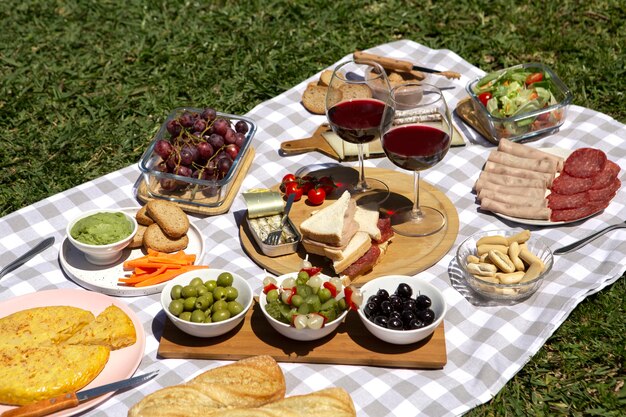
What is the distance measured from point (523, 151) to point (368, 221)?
4.00 ft

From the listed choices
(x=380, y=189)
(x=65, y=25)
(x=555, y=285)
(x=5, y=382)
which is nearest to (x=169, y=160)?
(x=380, y=189)

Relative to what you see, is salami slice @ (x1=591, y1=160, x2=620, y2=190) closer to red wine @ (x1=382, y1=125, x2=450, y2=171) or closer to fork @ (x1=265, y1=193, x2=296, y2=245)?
red wine @ (x1=382, y1=125, x2=450, y2=171)

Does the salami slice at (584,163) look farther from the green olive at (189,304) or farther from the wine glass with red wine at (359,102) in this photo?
the green olive at (189,304)

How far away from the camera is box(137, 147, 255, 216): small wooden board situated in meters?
4.22

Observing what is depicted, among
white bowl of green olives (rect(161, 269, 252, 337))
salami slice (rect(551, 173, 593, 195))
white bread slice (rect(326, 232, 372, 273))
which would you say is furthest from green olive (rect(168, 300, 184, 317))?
salami slice (rect(551, 173, 593, 195))

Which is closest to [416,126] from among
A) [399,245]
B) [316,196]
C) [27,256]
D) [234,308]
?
[399,245]

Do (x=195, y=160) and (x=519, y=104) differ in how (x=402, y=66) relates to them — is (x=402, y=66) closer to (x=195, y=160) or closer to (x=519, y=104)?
(x=519, y=104)

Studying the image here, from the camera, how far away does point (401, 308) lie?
3.26 meters

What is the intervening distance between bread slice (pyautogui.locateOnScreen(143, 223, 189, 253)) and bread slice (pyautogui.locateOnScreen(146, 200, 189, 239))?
2 centimetres

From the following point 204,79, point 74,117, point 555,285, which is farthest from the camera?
point 204,79

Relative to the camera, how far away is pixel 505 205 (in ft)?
13.4

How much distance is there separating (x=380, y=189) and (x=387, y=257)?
619 mm

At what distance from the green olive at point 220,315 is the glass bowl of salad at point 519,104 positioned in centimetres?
227

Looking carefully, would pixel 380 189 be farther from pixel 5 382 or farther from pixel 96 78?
pixel 96 78
